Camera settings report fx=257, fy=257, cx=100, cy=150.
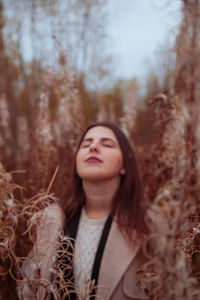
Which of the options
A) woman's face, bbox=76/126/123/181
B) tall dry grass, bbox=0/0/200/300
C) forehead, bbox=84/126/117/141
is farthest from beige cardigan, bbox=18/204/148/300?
forehead, bbox=84/126/117/141

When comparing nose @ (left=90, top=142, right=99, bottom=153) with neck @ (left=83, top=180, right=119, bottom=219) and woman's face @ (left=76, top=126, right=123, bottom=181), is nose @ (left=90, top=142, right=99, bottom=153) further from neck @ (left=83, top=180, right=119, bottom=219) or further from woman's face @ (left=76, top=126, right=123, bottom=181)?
neck @ (left=83, top=180, right=119, bottom=219)

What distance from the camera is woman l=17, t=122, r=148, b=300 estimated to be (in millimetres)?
1488

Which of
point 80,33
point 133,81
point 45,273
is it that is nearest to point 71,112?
point 133,81

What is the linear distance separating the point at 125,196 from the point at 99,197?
0.71ft

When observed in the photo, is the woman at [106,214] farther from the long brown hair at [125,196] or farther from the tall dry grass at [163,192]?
the tall dry grass at [163,192]

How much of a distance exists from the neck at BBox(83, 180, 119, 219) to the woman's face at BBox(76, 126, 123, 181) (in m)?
0.06

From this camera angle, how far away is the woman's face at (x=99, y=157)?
5.59 ft

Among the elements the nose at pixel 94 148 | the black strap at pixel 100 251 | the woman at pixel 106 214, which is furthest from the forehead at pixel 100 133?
the black strap at pixel 100 251

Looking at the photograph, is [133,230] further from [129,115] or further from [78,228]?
[129,115]

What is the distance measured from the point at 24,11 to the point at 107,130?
3.17m

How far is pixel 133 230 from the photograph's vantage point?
5.51ft

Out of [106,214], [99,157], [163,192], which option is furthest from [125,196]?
[163,192]

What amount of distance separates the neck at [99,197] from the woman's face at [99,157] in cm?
6

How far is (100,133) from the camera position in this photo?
1.94m
